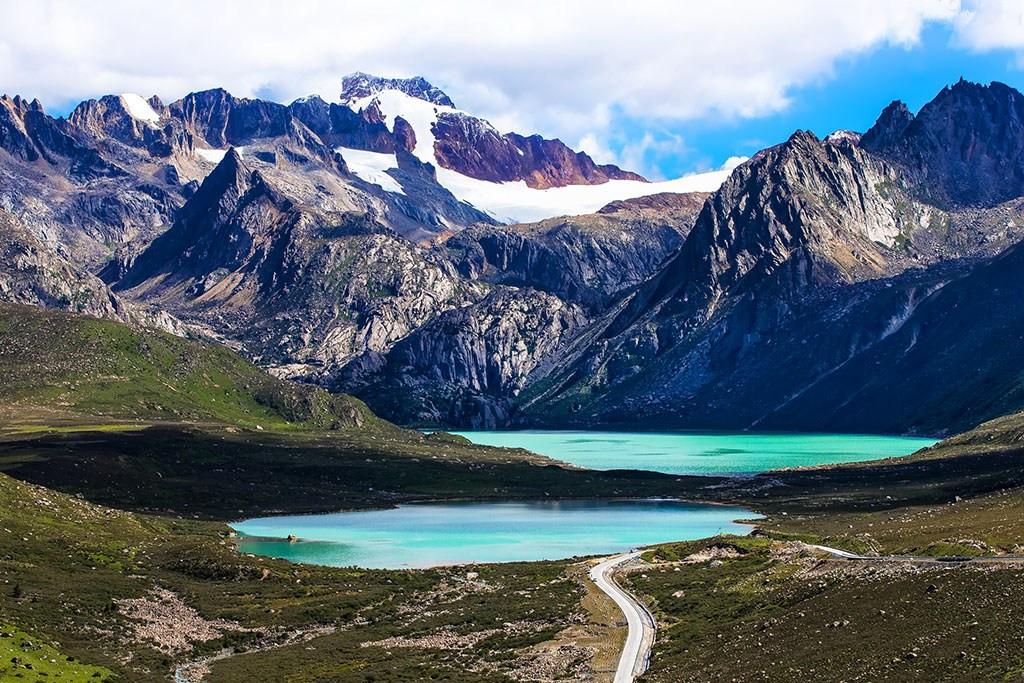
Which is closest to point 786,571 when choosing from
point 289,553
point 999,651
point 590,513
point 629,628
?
point 629,628

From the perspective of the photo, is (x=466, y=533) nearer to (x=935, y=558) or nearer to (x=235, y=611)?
(x=235, y=611)

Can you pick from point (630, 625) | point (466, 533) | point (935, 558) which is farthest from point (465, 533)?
point (935, 558)

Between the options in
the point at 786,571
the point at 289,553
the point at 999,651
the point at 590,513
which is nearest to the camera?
the point at 999,651

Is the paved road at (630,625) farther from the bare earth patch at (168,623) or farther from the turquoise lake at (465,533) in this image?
the bare earth patch at (168,623)

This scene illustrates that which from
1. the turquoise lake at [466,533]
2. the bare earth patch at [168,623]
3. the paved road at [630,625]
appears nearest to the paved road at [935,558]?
the paved road at [630,625]

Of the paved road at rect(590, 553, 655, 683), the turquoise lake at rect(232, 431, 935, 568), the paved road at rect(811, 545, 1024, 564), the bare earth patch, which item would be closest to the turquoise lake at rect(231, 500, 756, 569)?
the turquoise lake at rect(232, 431, 935, 568)

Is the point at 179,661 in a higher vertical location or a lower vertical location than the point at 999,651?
lower

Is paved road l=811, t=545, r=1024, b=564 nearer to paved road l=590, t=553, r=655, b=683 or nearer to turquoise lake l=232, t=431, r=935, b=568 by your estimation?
paved road l=590, t=553, r=655, b=683

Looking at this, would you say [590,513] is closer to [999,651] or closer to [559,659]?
[559,659]
